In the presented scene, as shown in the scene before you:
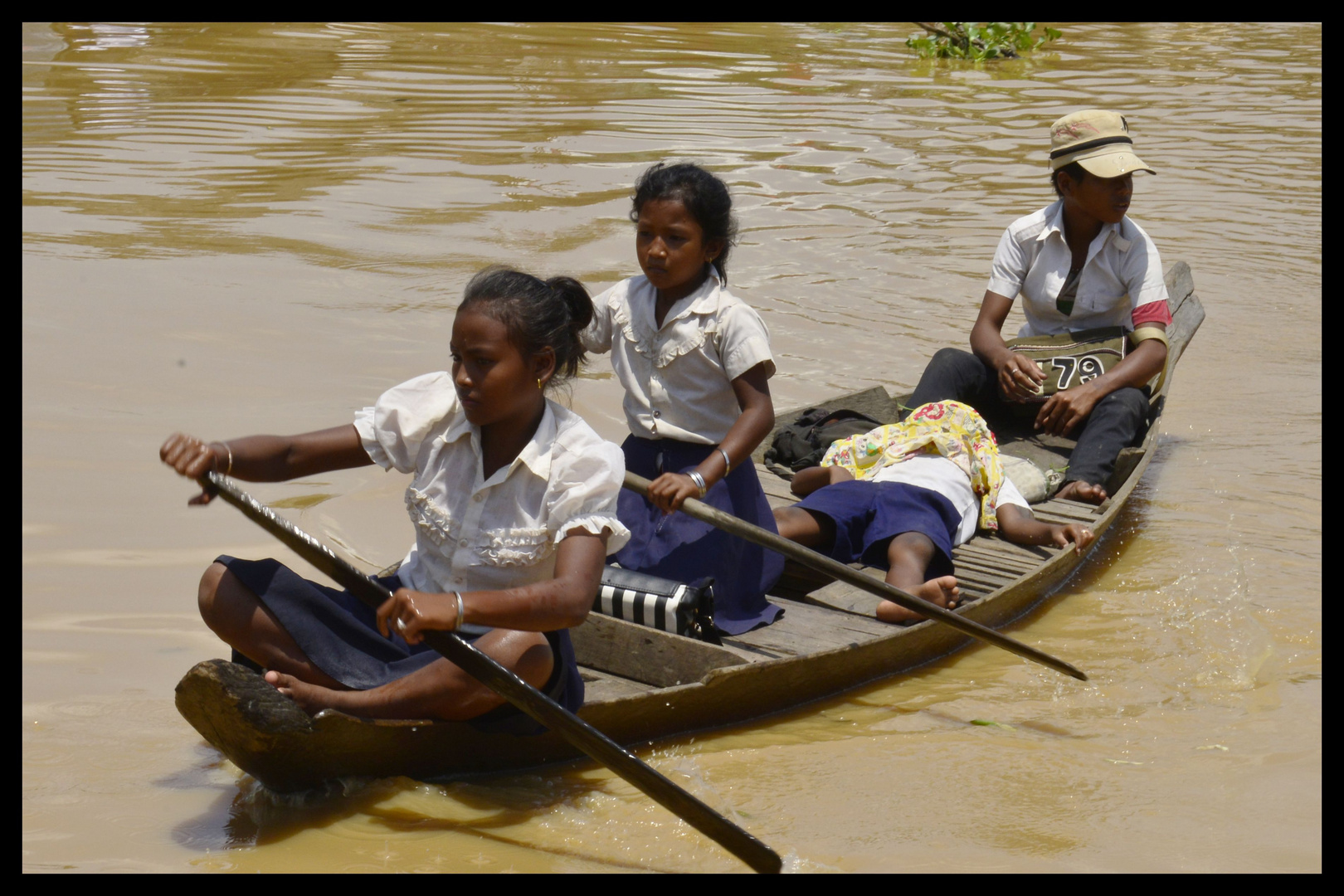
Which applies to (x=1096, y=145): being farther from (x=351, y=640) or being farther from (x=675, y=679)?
(x=351, y=640)

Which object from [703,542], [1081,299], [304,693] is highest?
[1081,299]

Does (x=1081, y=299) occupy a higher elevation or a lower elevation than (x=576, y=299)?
lower

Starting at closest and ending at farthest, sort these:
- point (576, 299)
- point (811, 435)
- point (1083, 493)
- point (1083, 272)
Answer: point (576, 299), point (1083, 493), point (811, 435), point (1083, 272)

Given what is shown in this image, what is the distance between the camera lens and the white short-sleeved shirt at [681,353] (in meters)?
3.47

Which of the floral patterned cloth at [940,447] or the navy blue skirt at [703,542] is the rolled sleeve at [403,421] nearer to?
the navy blue skirt at [703,542]

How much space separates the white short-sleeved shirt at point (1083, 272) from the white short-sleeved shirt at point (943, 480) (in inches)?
45.8

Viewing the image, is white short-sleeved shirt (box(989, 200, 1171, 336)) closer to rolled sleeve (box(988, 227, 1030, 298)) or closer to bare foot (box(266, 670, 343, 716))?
rolled sleeve (box(988, 227, 1030, 298))

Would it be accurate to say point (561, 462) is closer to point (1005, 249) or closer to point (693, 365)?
point (693, 365)

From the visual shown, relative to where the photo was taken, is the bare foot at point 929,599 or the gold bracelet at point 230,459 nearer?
the gold bracelet at point 230,459

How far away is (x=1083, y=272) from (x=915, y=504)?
1.58 metres

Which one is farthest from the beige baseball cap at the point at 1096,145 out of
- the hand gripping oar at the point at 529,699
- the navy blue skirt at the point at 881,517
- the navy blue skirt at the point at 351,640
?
the hand gripping oar at the point at 529,699

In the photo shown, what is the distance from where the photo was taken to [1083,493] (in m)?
4.55

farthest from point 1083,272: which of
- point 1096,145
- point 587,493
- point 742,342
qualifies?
point 587,493

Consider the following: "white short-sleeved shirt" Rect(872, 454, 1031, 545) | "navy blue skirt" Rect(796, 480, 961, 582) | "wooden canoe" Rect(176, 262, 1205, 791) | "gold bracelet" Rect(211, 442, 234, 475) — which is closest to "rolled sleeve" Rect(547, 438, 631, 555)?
"wooden canoe" Rect(176, 262, 1205, 791)
